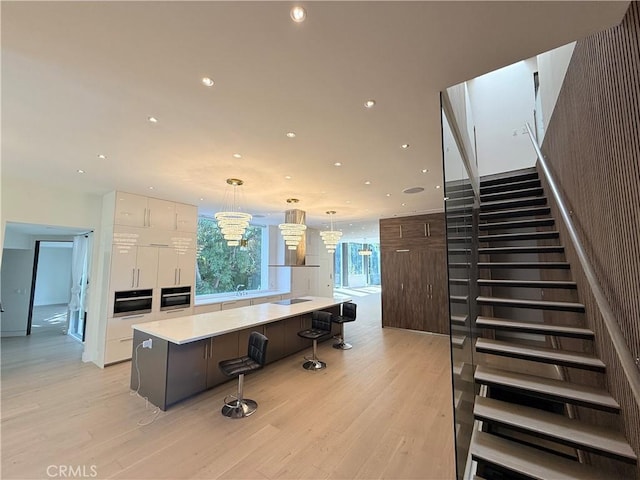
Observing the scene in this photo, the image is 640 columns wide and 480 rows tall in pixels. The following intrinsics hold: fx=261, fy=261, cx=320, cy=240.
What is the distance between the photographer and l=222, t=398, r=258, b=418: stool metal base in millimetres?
2846

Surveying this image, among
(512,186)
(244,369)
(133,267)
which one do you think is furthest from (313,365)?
(512,186)

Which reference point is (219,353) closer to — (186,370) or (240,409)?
(186,370)

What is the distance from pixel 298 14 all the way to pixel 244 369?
309 centimetres

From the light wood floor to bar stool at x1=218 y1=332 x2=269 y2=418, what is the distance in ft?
0.37

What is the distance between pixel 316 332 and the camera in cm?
435

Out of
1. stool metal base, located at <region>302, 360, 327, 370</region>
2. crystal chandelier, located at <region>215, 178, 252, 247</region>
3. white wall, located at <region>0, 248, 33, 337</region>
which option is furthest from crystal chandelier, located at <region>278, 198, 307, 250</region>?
white wall, located at <region>0, 248, 33, 337</region>

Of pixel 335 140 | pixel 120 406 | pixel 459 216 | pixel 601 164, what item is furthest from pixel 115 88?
pixel 601 164

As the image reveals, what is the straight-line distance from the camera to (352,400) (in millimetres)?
3201

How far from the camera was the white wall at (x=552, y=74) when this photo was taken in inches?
108

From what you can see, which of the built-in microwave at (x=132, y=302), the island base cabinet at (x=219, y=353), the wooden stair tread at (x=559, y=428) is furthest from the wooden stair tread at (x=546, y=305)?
the built-in microwave at (x=132, y=302)

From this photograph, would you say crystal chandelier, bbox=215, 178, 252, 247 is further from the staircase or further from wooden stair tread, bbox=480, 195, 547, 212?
wooden stair tread, bbox=480, 195, 547, 212

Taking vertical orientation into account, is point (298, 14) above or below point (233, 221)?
above

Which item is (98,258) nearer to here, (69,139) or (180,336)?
(69,139)

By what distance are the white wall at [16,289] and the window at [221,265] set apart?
12.2 feet
